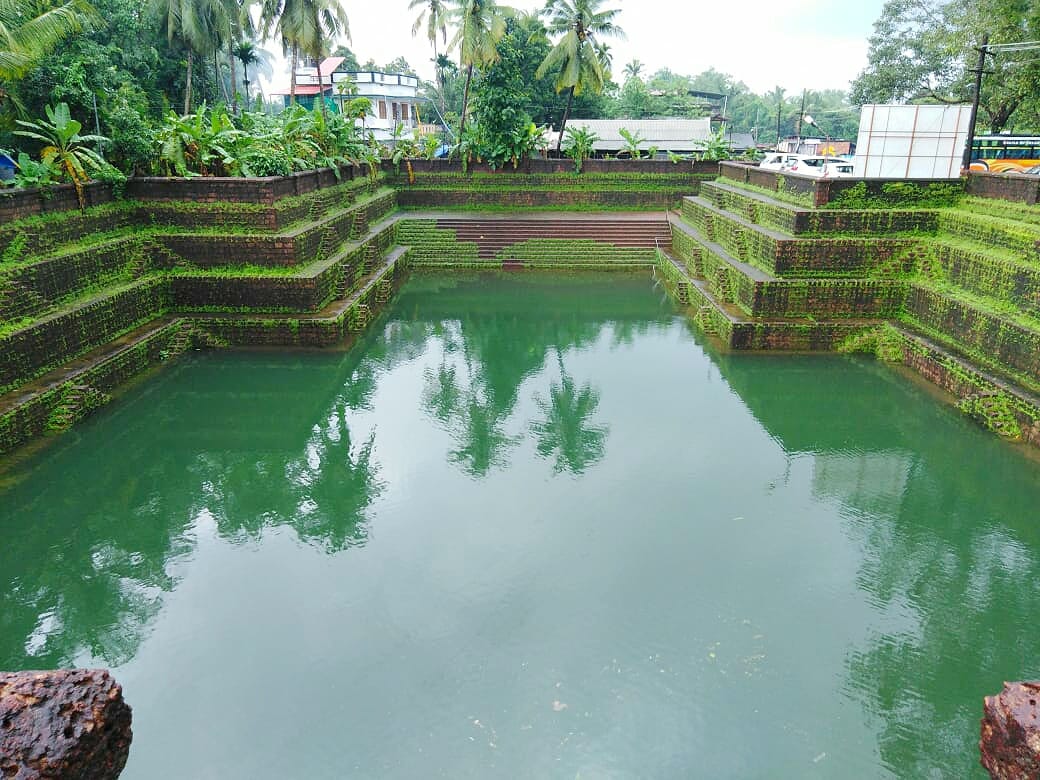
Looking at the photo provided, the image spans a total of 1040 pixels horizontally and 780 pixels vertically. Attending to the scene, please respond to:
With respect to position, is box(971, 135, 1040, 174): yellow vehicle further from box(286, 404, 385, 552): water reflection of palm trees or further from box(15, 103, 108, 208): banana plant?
box(15, 103, 108, 208): banana plant

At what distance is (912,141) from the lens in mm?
9055

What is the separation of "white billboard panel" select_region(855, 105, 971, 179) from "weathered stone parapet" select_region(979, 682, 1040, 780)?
8097 millimetres

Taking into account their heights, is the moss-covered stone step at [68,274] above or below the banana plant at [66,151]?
below

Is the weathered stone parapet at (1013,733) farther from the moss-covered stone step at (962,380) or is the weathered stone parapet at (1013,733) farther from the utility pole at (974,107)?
the utility pole at (974,107)

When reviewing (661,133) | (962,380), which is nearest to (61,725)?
(962,380)

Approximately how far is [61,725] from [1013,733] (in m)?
3.07

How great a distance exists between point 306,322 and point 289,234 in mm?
1156

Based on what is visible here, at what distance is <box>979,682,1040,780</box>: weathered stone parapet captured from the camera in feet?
7.45

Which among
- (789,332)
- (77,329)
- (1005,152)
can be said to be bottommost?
(789,332)

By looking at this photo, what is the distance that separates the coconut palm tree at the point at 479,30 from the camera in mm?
15469

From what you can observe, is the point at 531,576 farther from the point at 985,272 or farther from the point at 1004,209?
the point at 1004,209

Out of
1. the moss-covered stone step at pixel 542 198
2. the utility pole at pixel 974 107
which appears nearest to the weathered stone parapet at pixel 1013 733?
the utility pole at pixel 974 107

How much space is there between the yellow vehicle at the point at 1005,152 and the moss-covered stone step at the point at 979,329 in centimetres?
937

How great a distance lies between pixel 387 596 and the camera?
414 centimetres
